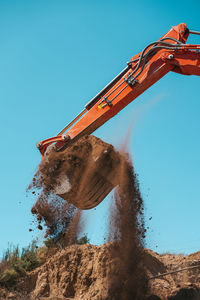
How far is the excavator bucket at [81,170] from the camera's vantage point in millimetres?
7934

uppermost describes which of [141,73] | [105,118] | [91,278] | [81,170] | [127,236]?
[141,73]

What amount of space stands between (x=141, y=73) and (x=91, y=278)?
5.64 meters

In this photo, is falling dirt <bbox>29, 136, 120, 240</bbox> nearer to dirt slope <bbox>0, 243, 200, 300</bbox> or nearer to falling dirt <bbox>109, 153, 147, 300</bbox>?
falling dirt <bbox>109, 153, 147, 300</bbox>

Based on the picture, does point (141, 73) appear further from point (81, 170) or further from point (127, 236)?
point (127, 236)

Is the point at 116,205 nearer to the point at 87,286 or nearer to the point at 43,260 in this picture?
the point at 87,286

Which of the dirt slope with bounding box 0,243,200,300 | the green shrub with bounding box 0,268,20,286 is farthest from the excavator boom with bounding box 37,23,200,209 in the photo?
the green shrub with bounding box 0,268,20,286

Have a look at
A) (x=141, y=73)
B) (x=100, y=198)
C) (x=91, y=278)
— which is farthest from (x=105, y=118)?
(x=91, y=278)

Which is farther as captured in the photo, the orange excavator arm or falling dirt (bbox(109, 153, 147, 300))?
falling dirt (bbox(109, 153, 147, 300))

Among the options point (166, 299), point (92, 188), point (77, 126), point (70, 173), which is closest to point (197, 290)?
point (166, 299)

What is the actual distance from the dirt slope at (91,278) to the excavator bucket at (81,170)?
162 cm

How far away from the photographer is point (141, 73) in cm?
777

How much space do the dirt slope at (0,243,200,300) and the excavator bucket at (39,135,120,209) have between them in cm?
162

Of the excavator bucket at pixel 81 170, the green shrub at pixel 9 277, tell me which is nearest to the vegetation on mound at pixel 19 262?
the green shrub at pixel 9 277

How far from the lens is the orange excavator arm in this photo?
7520mm
